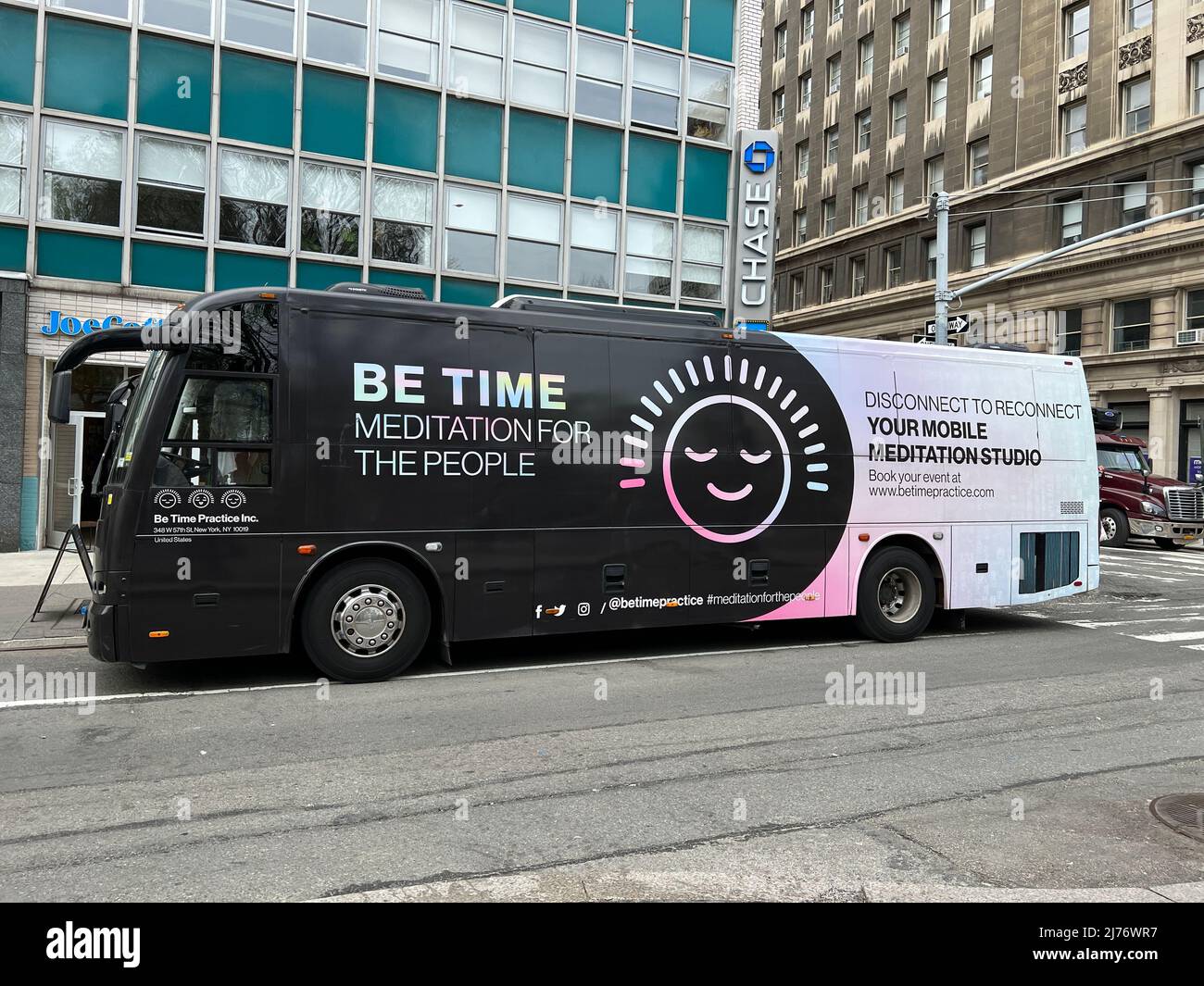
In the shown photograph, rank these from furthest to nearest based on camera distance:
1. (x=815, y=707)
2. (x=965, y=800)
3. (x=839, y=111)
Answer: (x=839, y=111)
(x=815, y=707)
(x=965, y=800)

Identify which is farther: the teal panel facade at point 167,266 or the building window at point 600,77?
the building window at point 600,77

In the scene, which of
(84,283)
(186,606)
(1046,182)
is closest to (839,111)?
(1046,182)

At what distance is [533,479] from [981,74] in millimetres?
43482

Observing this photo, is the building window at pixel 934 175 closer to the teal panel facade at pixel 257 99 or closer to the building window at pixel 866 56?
the building window at pixel 866 56

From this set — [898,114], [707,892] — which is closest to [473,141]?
[707,892]

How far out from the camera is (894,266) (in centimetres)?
4928

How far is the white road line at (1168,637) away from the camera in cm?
1080

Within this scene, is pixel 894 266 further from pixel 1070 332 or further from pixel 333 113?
pixel 333 113

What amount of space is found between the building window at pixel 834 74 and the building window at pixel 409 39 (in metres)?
39.7

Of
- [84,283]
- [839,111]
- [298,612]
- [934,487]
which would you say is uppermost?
[839,111]

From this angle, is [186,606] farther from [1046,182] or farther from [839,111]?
[839,111]

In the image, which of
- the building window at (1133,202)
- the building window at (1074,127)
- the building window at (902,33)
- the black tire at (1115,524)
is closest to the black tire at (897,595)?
the black tire at (1115,524)
